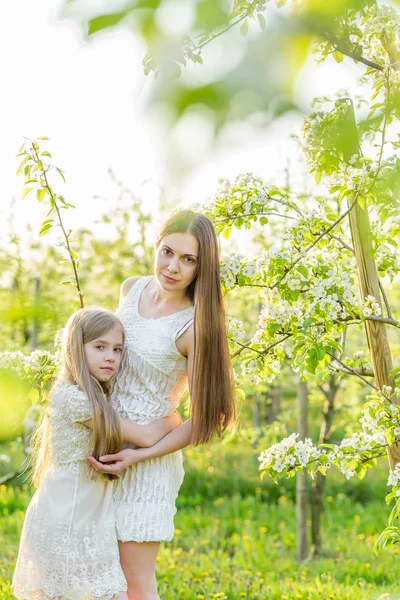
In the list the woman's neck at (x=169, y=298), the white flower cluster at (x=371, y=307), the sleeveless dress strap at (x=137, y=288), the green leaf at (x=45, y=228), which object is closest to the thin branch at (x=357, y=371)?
the white flower cluster at (x=371, y=307)

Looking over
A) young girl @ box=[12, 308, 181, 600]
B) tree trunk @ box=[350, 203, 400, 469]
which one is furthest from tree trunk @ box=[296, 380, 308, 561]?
young girl @ box=[12, 308, 181, 600]

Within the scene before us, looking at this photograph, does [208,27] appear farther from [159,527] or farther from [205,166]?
[159,527]

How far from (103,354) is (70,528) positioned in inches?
22.6

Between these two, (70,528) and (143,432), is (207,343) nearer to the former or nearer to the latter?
(143,432)

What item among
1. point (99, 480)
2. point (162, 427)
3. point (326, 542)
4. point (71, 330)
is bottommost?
point (326, 542)

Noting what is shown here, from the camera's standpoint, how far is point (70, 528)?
8.02 feet

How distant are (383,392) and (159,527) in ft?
2.88

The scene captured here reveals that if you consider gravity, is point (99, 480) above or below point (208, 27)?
below

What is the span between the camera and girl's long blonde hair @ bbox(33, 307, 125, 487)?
2416 millimetres

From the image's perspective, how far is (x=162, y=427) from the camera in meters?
2.53

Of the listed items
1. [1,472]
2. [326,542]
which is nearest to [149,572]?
[326,542]

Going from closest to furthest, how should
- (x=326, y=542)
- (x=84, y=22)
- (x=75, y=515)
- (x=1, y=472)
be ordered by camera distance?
(x=84, y=22) < (x=75, y=515) < (x=326, y=542) < (x=1, y=472)

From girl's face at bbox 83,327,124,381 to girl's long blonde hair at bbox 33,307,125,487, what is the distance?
1cm

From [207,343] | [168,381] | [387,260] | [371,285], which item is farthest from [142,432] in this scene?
[387,260]
